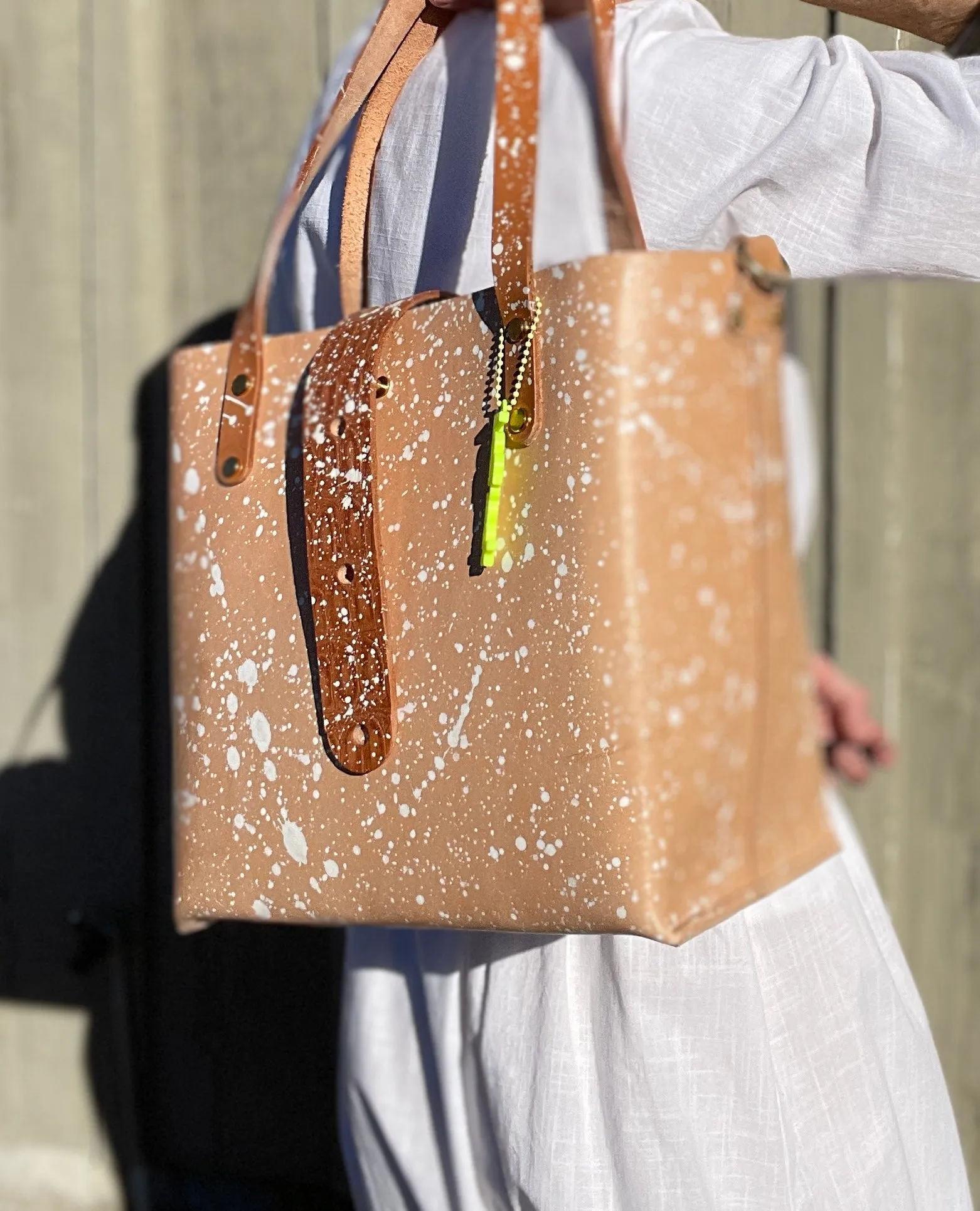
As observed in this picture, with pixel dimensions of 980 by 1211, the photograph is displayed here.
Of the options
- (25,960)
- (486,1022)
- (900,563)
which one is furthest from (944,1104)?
(25,960)

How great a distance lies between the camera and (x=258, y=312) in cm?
69

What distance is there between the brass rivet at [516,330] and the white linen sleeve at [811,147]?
14 cm

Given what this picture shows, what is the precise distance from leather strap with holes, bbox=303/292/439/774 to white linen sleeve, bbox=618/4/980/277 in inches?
6.1

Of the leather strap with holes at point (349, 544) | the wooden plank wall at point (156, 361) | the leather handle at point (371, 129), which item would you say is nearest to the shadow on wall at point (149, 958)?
the wooden plank wall at point (156, 361)

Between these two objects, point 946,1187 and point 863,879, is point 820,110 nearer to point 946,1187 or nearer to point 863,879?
point 863,879

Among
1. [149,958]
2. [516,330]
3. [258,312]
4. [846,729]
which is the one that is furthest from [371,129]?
[149,958]

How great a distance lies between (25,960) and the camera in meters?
1.31

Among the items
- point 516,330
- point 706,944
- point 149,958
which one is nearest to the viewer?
point 516,330

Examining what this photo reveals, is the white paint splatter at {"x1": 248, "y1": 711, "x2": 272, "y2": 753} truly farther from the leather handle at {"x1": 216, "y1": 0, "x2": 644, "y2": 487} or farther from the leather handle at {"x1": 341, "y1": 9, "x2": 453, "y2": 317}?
the leather handle at {"x1": 341, "y1": 9, "x2": 453, "y2": 317}

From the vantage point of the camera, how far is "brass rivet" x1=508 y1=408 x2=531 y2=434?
0.55 meters

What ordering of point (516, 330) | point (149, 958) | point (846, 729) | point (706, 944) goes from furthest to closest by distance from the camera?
point (149, 958) < point (846, 729) < point (706, 944) < point (516, 330)

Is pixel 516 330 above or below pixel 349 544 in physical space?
above

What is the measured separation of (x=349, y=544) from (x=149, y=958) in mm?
853

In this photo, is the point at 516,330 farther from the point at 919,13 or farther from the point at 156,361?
the point at 156,361
